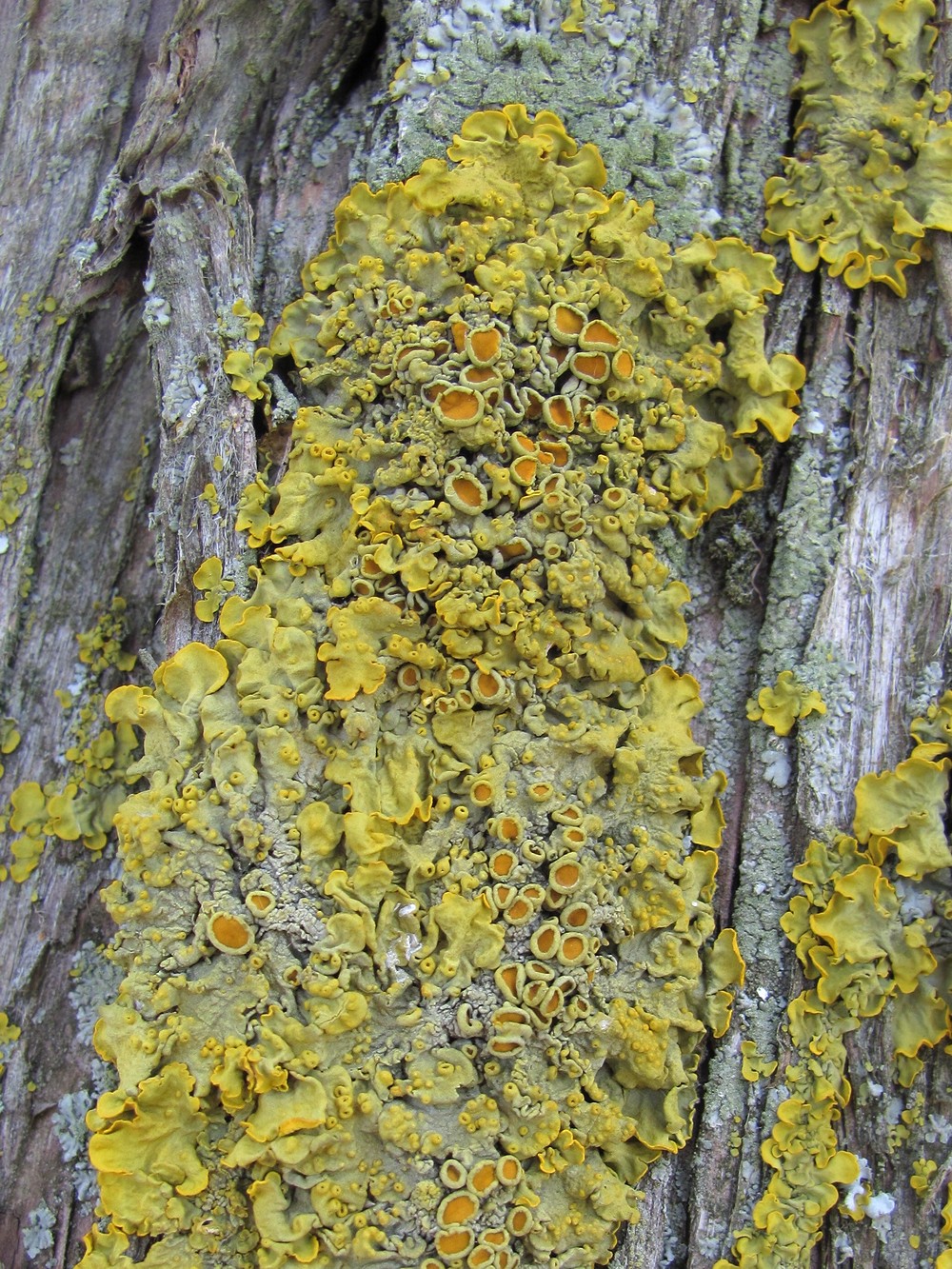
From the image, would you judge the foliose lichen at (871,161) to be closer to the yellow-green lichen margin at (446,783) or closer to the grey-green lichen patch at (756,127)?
the grey-green lichen patch at (756,127)

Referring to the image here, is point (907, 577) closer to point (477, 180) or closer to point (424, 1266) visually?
point (477, 180)

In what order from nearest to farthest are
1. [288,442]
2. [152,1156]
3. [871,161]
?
[152,1156] → [288,442] → [871,161]

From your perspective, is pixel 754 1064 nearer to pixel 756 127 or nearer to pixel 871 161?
pixel 871 161

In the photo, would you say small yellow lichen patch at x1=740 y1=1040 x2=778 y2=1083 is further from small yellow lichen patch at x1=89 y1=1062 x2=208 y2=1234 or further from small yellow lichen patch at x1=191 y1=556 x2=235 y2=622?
small yellow lichen patch at x1=191 y1=556 x2=235 y2=622

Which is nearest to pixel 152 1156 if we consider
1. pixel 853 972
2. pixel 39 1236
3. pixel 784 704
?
pixel 39 1236

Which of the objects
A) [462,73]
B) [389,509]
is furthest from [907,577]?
[462,73]

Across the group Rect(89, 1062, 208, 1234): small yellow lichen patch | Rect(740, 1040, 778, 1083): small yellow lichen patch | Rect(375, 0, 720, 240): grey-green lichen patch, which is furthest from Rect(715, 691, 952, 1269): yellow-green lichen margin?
Rect(375, 0, 720, 240): grey-green lichen patch
